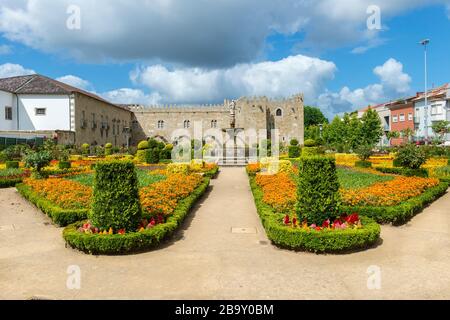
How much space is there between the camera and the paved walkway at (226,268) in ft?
15.2

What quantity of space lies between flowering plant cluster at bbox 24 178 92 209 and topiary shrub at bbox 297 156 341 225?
515cm

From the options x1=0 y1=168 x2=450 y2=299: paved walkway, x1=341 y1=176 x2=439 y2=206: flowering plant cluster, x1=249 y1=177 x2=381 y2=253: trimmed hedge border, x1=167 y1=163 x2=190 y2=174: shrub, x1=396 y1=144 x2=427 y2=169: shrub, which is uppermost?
x1=396 y1=144 x2=427 y2=169: shrub

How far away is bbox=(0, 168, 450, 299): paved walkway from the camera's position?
4.63 metres

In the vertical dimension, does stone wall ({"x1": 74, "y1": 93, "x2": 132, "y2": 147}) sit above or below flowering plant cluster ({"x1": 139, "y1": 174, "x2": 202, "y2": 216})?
above

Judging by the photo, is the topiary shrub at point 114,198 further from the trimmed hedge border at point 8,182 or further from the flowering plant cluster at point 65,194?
the trimmed hedge border at point 8,182

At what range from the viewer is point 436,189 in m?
11.6

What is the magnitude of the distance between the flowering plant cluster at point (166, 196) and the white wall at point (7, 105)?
25514mm

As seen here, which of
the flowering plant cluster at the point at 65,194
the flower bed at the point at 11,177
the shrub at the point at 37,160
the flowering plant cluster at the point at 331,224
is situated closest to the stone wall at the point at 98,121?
the flower bed at the point at 11,177

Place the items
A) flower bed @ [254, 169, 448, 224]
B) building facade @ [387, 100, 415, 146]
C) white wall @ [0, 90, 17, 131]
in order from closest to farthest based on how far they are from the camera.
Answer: flower bed @ [254, 169, 448, 224] → white wall @ [0, 90, 17, 131] → building facade @ [387, 100, 415, 146]

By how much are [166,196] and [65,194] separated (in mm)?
2797

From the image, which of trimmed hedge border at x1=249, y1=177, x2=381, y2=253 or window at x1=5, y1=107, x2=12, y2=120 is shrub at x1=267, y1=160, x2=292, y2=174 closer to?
trimmed hedge border at x1=249, y1=177, x2=381, y2=253

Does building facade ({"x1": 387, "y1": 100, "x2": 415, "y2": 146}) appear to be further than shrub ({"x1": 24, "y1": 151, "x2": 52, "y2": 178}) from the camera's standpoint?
Yes

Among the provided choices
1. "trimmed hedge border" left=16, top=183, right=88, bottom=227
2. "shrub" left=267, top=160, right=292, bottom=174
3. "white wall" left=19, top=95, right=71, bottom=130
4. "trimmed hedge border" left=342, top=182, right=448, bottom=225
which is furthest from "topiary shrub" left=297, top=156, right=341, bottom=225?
"white wall" left=19, top=95, right=71, bottom=130
